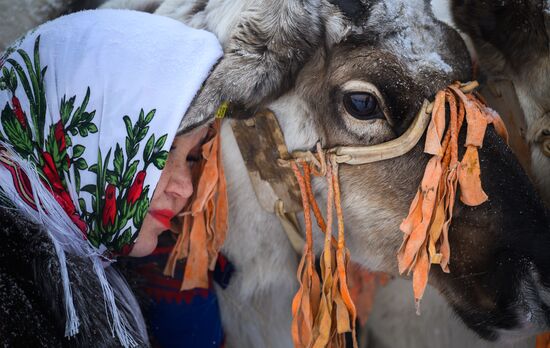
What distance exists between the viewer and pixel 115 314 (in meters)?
2.00

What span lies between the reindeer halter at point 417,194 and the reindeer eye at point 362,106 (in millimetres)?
106

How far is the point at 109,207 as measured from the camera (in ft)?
6.52

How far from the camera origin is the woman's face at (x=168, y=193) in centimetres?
222

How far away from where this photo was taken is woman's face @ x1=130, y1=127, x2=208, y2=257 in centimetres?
222

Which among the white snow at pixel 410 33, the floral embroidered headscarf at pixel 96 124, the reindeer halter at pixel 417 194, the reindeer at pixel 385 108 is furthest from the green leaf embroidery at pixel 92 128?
the white snow at pixel 410 33

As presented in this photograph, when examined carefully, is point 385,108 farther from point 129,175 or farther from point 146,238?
point 146,238

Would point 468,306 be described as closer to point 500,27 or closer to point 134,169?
point 500,27

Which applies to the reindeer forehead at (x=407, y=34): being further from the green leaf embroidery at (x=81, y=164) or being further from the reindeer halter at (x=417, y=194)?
the green leaf embroidery at (x=81, y=164)

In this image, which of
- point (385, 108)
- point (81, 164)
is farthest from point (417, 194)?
point (81, 164)

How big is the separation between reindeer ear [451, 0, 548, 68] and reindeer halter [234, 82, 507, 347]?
0.26 meters

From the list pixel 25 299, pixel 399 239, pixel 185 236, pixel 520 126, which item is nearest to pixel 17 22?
pixel 185 236

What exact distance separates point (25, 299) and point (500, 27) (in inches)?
72.5

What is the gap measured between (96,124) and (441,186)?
1118 mm

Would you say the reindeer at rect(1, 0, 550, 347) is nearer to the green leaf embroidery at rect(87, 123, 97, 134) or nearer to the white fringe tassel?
the green leaf embroidery at rect(87, 123, 97, 134)
